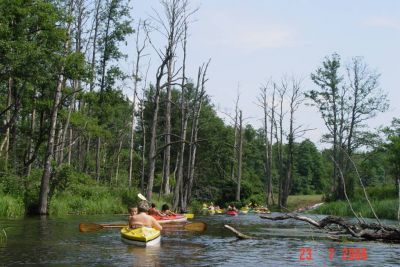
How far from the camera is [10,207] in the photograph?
2277 centimetres

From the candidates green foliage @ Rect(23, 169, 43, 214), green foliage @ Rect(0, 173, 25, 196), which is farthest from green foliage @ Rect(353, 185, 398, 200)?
green foliage @ Rect(0, 173, 25, 196)

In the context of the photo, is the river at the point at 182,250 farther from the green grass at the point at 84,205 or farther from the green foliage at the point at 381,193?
the green foliage at the point at 381,193

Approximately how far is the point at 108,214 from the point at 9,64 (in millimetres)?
11004

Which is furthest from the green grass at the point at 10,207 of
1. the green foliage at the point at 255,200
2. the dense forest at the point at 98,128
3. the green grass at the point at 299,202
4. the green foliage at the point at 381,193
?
the green grass at the point at 299,202

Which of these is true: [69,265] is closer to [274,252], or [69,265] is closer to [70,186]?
[274,252]

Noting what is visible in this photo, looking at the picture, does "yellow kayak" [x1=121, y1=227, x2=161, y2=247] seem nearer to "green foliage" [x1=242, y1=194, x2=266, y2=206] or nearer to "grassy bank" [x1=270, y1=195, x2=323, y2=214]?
"green foliage" [x1=242, y1=194, x2=266, y2=206]

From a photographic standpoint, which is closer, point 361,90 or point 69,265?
point 69,265

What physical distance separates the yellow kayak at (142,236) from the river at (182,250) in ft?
0.73

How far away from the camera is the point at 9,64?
21.0m

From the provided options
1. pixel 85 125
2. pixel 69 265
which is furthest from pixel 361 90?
pixel 69 265

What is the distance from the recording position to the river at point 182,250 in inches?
464
